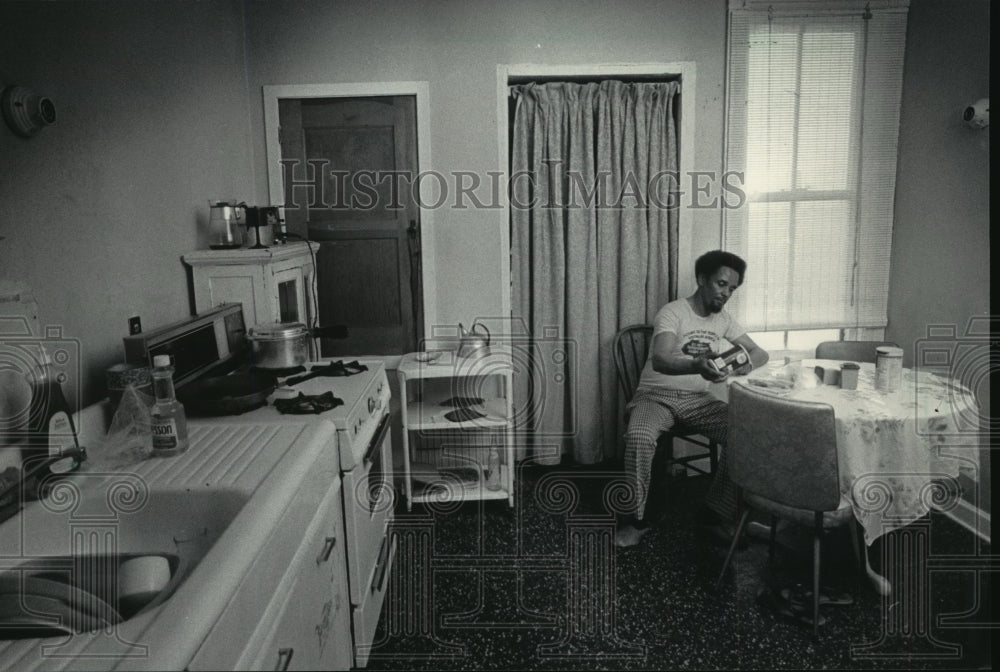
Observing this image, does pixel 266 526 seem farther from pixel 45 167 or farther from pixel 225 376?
pixel 45 167

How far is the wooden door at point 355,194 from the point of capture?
11.1ft

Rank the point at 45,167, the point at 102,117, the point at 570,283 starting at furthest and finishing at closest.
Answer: the point at 570,283
the point at 102,117
the point at 45,167

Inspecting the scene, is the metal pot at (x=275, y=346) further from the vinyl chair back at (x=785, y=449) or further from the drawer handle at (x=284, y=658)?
the vinyl chair back at (x=785, y=449)

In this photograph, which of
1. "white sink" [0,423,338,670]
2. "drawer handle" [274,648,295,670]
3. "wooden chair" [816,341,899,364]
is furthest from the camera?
"wooden chair" [816,341,899,364]

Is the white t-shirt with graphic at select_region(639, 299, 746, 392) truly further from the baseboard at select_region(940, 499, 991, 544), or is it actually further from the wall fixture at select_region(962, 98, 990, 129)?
the wall fixture at select_region(962, 98, 990, 129)

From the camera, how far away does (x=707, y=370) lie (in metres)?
2.97

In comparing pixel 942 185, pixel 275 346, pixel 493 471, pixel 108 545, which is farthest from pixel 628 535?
pixel 942 185

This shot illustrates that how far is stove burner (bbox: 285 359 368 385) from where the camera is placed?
2.50 meters

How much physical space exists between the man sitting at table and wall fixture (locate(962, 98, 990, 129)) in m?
1.09

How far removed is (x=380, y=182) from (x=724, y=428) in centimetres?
207

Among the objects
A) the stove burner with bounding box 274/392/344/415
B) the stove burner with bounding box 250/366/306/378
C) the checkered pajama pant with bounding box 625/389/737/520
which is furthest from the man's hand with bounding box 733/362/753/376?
the stove burner with bounding box 250/366/306/378

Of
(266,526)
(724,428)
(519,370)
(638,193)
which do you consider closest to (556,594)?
(724,428)

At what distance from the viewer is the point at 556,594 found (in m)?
2.57

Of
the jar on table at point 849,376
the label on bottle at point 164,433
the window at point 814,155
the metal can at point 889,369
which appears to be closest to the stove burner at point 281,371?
the label on bottle at point 164,433
